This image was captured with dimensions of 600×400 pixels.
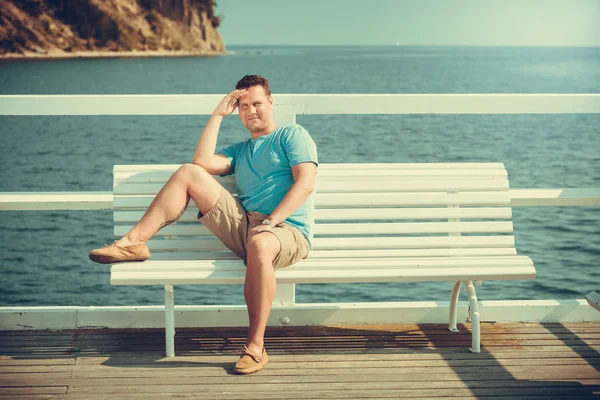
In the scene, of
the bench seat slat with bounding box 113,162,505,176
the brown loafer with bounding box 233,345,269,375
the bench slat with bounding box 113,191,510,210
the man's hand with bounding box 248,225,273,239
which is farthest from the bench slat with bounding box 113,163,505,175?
the brown loafer with bounding box 233,345,269,375

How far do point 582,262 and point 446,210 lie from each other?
969cm

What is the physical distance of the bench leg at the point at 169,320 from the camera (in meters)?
3.64

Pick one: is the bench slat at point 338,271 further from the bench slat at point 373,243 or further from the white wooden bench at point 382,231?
the bench slat at point 373,243

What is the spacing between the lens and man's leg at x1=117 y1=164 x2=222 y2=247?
3672 millimetres

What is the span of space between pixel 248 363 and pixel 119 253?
2.32 feet

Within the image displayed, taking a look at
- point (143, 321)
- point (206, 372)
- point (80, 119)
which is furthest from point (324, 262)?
point (80, 119)

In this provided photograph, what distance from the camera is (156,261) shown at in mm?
3629

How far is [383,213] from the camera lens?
3959 millimetres

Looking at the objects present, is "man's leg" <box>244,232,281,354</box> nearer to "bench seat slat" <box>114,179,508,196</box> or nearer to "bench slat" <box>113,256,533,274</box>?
"bench slat" <box>113,256,533,274</box>

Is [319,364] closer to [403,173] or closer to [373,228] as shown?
[373,228]

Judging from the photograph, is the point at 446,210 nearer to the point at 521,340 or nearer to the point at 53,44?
the point at 521,340

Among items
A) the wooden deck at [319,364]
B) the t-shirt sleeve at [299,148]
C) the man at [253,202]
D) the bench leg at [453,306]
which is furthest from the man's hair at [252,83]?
the bench leg at [453,306]

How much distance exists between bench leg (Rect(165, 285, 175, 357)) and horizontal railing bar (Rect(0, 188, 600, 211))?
0.63 metres

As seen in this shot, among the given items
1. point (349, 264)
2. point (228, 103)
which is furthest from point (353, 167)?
point (228, 103)
